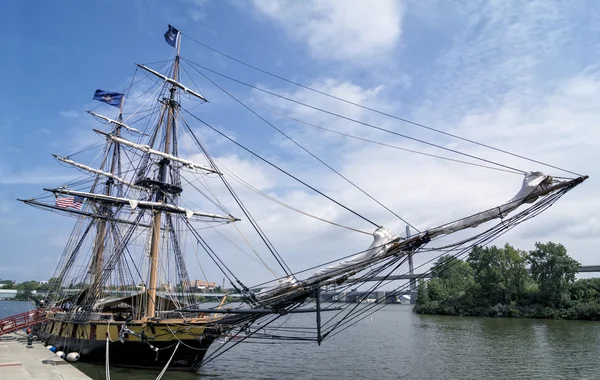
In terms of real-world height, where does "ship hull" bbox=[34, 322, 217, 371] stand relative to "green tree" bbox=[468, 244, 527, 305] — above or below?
below

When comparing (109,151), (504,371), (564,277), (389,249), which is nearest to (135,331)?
(389,249)

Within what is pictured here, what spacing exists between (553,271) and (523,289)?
6.29 m

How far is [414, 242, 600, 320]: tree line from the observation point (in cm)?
5884

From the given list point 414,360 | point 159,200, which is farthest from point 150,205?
point 414,360

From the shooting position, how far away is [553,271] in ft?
202

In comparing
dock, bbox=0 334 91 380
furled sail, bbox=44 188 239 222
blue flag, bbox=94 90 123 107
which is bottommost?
dock, bbox=0 334 91 380

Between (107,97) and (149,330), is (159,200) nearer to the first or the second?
(149,330)

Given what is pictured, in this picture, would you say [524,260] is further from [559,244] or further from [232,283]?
[232,283]

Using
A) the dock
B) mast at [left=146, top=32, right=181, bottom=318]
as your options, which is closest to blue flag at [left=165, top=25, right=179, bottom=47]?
mast at [left=146, top=32, right=181, bottom=318]

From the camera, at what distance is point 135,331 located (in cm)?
1964

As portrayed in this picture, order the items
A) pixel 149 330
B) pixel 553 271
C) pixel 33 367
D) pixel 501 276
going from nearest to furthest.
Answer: pixel 33 367 < pixel 149 330 < pixel 553 271 < pixel 501 276

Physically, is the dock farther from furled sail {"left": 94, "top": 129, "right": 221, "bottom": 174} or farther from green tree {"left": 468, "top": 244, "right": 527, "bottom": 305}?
green tree {"left": 468, "top": 244, "right": 527, "bottom": 305}

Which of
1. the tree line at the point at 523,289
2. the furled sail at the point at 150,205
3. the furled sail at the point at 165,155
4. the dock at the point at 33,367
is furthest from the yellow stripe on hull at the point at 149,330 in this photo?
the tree line at the point at 523,289

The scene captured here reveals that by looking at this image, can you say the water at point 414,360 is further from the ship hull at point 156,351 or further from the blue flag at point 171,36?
the blue flag at point 171,36
